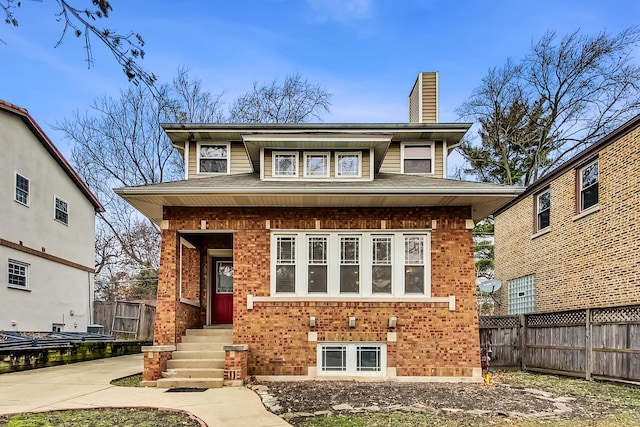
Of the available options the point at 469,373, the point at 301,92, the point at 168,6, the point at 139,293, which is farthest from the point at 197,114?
the point at 168,6

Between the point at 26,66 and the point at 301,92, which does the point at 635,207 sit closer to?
the point at 26,66

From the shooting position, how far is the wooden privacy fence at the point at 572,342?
366 inches

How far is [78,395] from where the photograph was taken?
782 cm

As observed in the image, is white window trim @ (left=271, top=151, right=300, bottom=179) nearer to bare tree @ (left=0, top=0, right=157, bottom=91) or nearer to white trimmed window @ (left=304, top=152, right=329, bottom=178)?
white trimmed window @ (left=304, top=152, right=329, bottom=178)

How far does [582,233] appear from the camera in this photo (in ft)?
41.0

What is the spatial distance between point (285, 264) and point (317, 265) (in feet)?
2.29

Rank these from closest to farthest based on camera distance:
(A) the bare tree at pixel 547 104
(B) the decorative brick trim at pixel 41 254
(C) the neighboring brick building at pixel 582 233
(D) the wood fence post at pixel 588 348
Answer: (D) the wood fence post at pixel 588 348 → (C) the neighboring brick building at pixel 582 233 → (B) the decorative brick trim at pixel 41 254 → (A) the bare tree at pixel 547 104

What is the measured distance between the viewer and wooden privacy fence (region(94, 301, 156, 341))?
66.5ft

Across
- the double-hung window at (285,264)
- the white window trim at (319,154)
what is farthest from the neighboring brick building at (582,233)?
the double-hung window at (285,264)

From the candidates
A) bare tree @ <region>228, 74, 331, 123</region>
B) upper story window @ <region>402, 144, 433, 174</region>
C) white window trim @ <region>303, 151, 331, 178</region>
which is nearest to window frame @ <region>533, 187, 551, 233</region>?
upper story window @ <region>402, 144, 433, 174</region>

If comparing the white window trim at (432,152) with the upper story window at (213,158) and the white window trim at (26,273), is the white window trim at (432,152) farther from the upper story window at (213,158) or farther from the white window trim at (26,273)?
the white window trim at (26,273)

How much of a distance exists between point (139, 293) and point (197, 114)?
42.7 ft

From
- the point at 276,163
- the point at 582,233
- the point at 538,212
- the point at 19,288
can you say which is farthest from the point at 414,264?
the point at 19,288

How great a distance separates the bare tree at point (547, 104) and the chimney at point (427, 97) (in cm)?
1462
